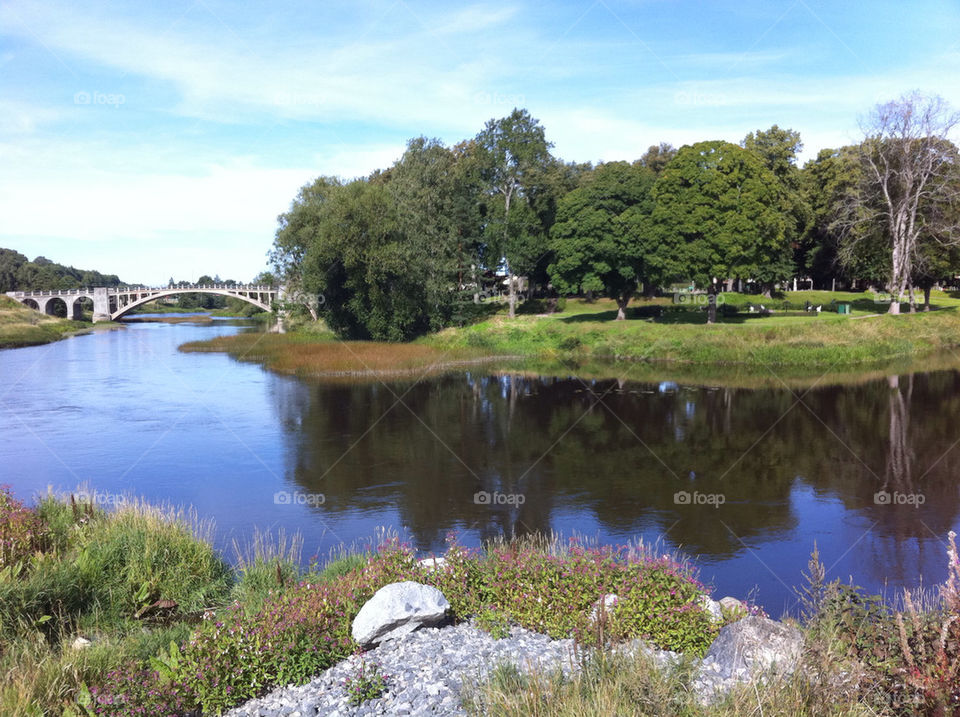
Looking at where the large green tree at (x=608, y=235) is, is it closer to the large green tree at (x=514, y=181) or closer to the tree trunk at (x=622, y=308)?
the tree trunk at (x=622, y=308)

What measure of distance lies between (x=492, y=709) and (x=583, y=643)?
6.33 ft

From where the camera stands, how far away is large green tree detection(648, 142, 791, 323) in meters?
48.4

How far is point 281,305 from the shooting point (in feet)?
237

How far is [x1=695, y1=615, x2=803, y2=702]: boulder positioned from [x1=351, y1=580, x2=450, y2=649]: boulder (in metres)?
3.13

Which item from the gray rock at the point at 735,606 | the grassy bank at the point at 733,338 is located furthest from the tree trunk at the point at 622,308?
the gray rock at the point at 735,606

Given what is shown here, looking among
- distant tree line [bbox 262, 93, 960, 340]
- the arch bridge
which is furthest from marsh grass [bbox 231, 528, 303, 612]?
the arch bridge

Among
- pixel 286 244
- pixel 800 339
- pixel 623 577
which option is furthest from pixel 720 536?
pixel 286 244

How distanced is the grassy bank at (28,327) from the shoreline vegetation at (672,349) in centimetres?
2479

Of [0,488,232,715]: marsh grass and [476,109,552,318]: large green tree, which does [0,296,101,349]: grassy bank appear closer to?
[476,109,552,318]: large green tree

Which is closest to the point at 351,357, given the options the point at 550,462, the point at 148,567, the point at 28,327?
the point at 550,462

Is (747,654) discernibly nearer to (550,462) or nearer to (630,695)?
(630,695)

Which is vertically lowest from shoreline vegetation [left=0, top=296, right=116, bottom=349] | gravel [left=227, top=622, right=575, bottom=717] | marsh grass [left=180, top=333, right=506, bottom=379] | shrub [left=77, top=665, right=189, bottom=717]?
gravel [left=227, top=622, right=575, bottom=717]

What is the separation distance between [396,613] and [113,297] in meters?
113

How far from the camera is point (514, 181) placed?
6362cm
